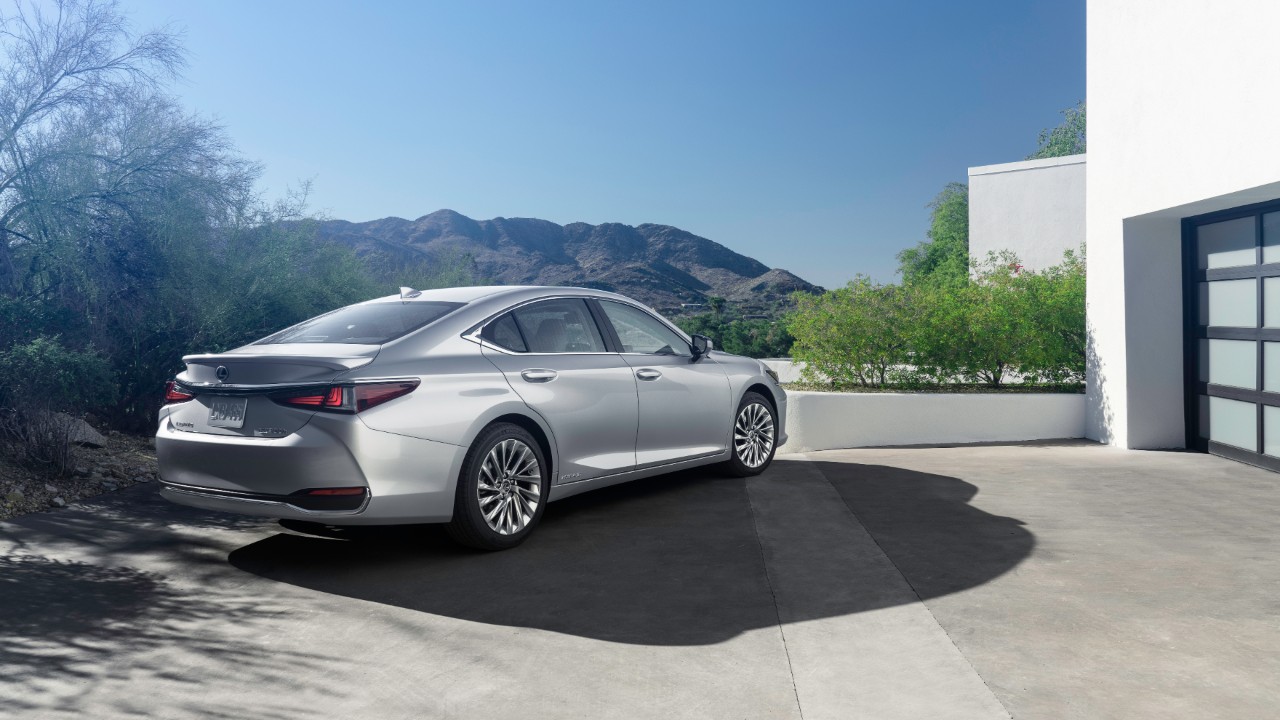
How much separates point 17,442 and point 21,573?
3058 millimetres

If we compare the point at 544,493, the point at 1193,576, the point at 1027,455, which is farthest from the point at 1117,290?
the point at 544,493

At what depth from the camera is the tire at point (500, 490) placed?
17.3ft

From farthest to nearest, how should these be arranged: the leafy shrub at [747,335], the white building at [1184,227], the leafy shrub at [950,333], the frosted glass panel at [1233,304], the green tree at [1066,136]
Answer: the green tree at [1066,136] → the leafy shrub at [747,335] → the leafy shrub at [950,333] → the frosted glass panel at [1233,304] → the white building at [1184,227]

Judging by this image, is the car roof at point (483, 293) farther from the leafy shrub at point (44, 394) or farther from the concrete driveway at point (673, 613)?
the leafy shrub at point (44, 394)

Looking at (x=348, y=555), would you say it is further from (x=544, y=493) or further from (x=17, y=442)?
(x=17, y=442)

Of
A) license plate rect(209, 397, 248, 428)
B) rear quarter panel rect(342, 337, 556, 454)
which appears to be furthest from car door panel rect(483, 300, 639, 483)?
license plate rect(209, 397, 248, 428)

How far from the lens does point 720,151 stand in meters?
42.9

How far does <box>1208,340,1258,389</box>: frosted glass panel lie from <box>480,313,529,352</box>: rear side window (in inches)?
273

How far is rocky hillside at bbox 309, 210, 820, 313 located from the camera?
4166 centimetres

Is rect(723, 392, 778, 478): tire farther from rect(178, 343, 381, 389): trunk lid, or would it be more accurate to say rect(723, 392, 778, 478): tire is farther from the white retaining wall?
rect(178, 343, 381, 389): trunk lid

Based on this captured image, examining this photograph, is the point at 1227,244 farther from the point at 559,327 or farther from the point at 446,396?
the point at 446,396

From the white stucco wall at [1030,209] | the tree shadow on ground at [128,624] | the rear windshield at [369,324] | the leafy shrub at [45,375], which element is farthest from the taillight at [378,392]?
the white stucco wall at [1030,209]

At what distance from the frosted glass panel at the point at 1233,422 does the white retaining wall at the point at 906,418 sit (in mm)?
2240

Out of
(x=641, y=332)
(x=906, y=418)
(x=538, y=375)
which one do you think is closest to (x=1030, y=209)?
(x=906, y=418)
